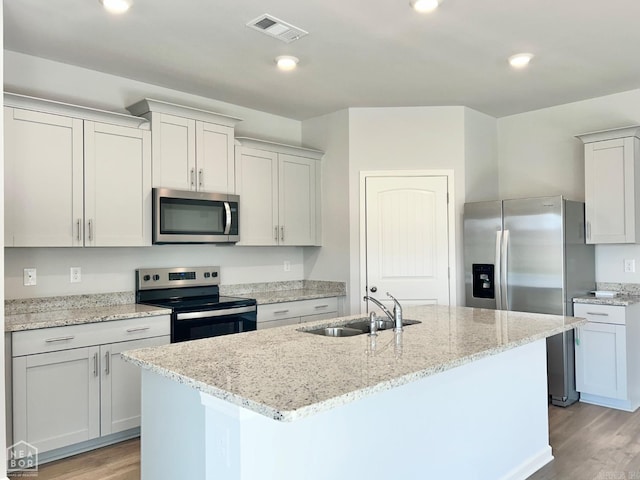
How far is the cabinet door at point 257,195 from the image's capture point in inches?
164

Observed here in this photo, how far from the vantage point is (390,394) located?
1948 mm

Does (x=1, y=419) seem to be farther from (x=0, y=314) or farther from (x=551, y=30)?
(x=551, y=30)

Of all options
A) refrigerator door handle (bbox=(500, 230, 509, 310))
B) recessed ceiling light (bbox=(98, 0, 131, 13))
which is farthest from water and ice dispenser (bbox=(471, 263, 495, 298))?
A: recessed ceiling light (bbox=(98, 0, 131, 13))

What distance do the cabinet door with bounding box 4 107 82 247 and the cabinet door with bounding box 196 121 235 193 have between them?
34.4 inches

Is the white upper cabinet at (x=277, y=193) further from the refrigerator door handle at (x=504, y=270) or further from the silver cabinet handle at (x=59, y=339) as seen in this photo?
the refrigerator door handle at (x=504, y=270)

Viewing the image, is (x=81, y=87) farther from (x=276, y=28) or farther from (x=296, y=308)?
(x=296, y=308)

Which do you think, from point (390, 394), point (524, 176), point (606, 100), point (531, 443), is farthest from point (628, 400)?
point (390, 394)

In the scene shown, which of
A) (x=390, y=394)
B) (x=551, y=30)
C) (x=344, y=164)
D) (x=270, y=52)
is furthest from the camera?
(x=344, y=164)

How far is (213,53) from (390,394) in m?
2.43

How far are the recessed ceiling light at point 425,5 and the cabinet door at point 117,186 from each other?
199 centimetres

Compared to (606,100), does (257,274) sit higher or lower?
lower

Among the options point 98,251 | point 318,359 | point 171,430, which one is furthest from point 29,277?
point 318,359

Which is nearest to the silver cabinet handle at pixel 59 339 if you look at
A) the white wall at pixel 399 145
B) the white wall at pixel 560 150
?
the white wall at pixel 399 145

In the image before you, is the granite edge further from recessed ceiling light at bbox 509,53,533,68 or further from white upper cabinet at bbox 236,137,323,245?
white upper cabinet at bbox 236,137,323,245
